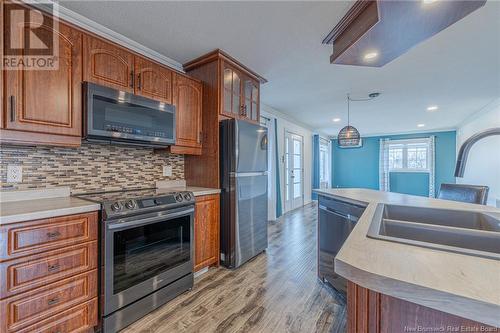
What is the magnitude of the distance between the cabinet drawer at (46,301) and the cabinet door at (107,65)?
4.73 feet

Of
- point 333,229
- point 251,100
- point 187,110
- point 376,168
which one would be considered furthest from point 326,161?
point 187,110

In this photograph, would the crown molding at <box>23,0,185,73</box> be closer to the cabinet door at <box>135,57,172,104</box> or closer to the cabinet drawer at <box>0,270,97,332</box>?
the cabinet door at <box>135,57,172,104</box>

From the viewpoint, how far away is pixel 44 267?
131cm

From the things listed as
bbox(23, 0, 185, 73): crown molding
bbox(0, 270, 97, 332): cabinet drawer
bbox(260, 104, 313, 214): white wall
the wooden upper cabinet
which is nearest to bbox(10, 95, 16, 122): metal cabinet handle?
bbox(23, 0, 185, 73): crown molding

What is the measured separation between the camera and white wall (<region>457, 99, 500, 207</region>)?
3902mm

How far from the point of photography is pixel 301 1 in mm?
1650

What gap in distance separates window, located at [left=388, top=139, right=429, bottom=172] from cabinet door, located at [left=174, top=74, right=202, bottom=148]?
7.24m

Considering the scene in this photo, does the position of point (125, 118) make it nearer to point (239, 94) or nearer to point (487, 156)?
point (239, 94)

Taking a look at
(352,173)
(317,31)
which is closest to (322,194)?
(317,31)

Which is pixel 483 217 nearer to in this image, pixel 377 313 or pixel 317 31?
pixel 377 313

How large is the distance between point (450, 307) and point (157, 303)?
1.91 metres

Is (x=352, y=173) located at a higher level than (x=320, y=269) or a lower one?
higher

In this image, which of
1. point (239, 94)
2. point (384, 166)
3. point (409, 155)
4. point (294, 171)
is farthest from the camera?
point (384, 166)

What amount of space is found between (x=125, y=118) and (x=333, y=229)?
6.75 ft
